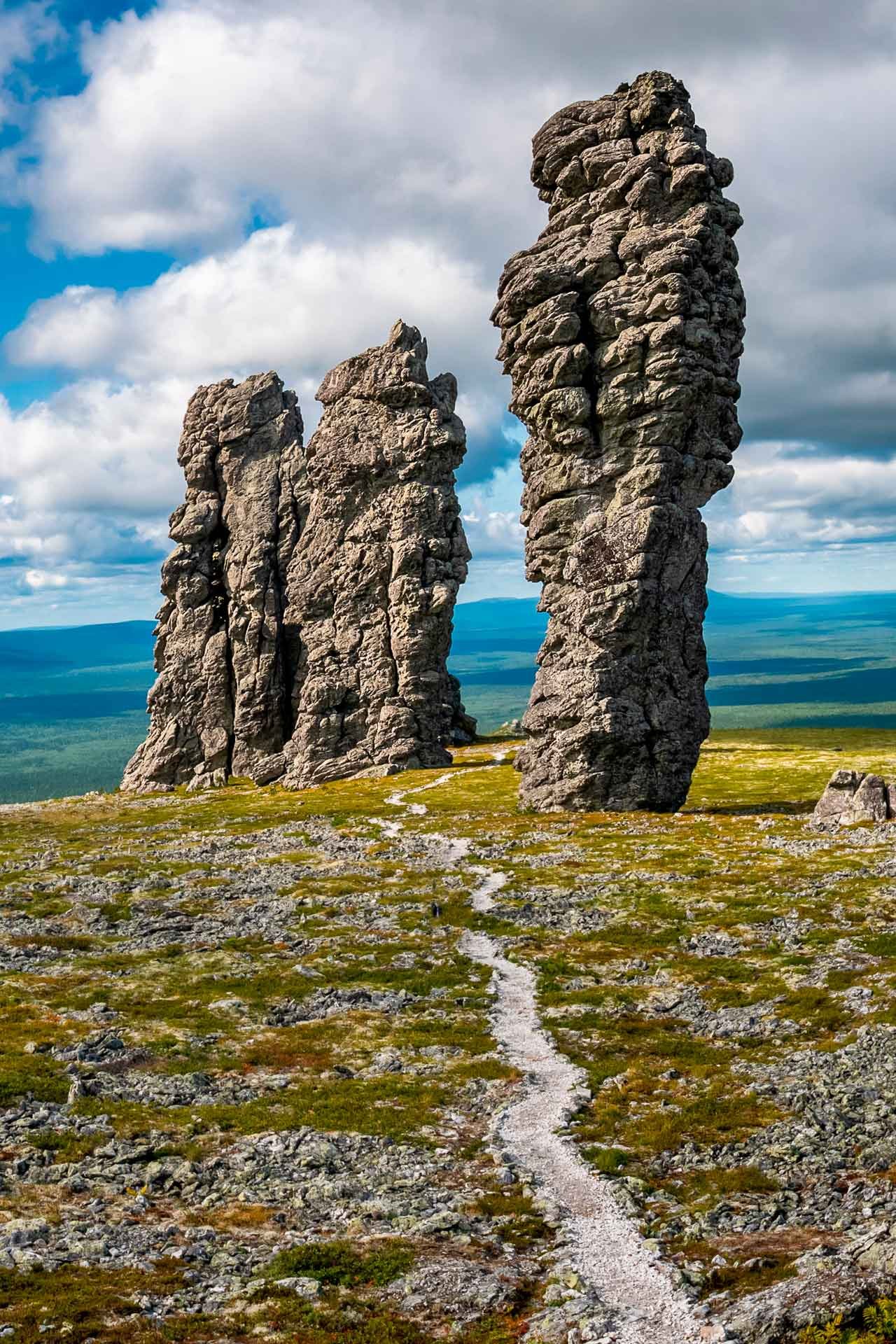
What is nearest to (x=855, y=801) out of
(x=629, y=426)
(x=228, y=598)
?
(x=629, y=426)

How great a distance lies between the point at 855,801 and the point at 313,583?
8573 centimetres

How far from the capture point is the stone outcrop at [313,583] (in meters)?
136

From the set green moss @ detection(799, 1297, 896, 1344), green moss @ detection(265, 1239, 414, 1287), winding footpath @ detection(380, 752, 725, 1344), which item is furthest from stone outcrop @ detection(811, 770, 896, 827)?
green moss @ detection(799, 1297, 896, 1344)

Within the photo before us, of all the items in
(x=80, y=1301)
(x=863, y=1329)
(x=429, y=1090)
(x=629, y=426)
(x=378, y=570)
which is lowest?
(x=429, y=1090)

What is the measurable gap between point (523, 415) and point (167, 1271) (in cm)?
8737

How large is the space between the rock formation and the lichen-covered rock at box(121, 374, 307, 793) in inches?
2384

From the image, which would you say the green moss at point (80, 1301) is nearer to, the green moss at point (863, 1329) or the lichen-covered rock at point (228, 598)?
the green moss at point (863, 1329)

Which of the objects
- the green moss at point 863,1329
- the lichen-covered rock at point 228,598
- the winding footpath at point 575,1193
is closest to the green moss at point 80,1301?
the winding footpath at point 575,1193

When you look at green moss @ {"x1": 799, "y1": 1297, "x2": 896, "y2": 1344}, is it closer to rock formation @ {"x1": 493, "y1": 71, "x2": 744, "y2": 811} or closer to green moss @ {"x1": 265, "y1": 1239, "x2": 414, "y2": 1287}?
green moss @ {"x1": 265, "y1": 1239, "x2": 414, "y2": 1287}

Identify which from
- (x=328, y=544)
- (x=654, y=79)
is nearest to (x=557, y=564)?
(x=654, y=79)

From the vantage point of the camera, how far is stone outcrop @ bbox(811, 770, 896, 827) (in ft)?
251

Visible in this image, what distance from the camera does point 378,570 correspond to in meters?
139

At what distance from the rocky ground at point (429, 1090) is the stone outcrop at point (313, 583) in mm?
62131

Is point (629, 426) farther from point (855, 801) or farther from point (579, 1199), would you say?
point (579, 1199)
